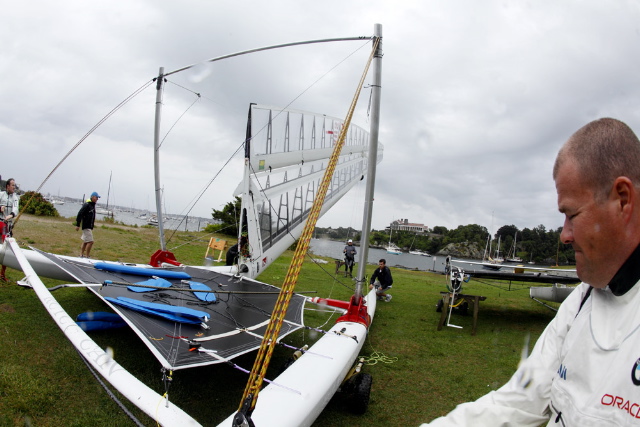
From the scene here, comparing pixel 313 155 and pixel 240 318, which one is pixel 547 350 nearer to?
pixel 240 318

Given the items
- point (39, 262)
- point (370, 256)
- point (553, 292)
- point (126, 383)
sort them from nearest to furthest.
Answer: point (126, 383) < point (39, 262) < point (553, 292) < point (370, 256)

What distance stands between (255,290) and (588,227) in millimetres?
6014

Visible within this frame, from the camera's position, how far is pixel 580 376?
1.04 m

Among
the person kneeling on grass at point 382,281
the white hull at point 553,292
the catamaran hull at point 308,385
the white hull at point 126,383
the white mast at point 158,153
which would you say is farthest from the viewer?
the person kneeling on grass at point 382,281

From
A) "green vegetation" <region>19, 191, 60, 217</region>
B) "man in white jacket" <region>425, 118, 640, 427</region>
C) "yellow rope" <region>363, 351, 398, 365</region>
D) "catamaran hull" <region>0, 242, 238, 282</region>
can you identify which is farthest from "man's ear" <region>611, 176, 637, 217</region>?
"green vegetation" <region>19, 191, 60, 217</region>

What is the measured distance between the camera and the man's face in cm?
98

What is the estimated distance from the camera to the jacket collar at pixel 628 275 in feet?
3.15

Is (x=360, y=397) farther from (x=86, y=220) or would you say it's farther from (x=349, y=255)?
(x=349, y=255)

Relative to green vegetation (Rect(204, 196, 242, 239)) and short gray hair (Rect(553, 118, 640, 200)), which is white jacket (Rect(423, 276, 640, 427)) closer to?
short gray hair (Rect(553, 118, 640, 200))

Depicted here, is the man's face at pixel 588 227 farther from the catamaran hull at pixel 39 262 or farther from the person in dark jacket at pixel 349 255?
the person in dark jacket at pixel 349 255

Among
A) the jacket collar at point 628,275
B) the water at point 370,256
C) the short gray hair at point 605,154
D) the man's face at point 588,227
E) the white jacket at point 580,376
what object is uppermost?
the short gray hair at point 605,154

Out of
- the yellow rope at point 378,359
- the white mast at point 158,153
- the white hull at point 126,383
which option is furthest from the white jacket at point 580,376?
the white mast at point 158,153

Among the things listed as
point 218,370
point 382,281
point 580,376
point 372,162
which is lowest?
point 218,370

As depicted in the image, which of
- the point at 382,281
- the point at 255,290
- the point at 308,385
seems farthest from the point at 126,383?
the point at 382,281
